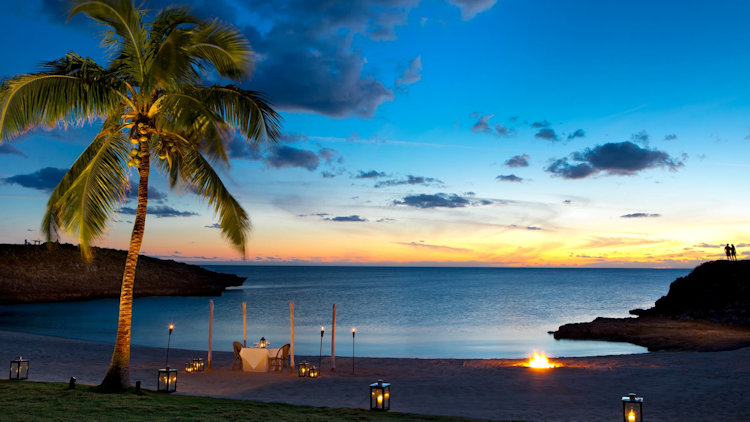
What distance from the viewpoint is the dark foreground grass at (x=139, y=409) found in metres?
7.65

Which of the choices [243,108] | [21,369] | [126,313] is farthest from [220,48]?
[21,369]

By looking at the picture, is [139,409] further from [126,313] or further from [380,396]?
[380,396]

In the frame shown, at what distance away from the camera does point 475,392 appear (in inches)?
494

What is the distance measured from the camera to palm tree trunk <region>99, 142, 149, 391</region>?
10.5 meters

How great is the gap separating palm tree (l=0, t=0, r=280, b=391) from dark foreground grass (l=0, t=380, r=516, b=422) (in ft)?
3.86

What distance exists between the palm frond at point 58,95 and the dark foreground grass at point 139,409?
193 inches

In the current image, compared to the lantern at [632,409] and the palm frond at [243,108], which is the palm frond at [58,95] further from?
the lantern at [632,409]

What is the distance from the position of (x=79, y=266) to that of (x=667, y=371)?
80.0 m

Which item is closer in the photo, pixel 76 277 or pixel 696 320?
pixel 696 320

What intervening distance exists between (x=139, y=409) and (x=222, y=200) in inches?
172

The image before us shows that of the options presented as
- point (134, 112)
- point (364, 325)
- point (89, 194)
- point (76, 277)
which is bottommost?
point (364, 325)

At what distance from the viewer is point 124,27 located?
9.87m

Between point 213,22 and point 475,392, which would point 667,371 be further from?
point 213,22

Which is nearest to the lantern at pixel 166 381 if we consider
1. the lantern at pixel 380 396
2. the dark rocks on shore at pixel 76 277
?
the lantern at pixel 380 396
